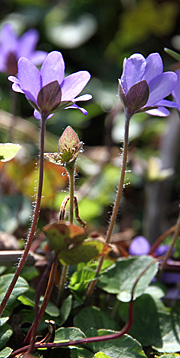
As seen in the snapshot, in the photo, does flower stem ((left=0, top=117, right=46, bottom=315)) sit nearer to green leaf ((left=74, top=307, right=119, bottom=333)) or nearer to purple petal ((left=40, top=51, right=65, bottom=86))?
purple petal ((left=40, top=51, right=65, bottom=86))

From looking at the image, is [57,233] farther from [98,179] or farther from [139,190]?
[139,190]

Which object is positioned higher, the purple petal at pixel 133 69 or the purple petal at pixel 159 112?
the purple petal at pixel 133 69

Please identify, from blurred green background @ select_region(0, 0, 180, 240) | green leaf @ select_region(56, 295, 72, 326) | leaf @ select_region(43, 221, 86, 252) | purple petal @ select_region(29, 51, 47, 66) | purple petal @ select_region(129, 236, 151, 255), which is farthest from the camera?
blurred green background @ select_region(0, 0, 180, 240)

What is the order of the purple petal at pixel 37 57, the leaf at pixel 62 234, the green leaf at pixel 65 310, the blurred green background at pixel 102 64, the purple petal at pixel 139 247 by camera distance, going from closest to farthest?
the leaf at pixel 62 234
the green leaf at pixel 65 310
the purple petal at pixel 139 247
the purple petal at pixel 37 57
the blurred green background at pixel 102 64

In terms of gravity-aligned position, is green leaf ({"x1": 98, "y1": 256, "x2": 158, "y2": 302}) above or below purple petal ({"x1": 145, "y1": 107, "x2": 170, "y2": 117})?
below

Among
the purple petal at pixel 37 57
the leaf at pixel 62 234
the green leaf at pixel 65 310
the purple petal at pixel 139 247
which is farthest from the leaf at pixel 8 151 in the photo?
the purple petal at pixel 37 57

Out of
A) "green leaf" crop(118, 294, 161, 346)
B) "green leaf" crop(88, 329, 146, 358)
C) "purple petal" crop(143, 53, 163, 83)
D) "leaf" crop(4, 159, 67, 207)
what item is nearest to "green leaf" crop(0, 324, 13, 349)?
"green leaf" crop(88, 329, 146, 358)

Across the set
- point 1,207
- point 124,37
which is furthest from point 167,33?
point 1,207

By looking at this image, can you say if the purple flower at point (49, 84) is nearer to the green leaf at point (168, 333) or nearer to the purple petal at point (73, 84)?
the purple petal at point (73, 84)
